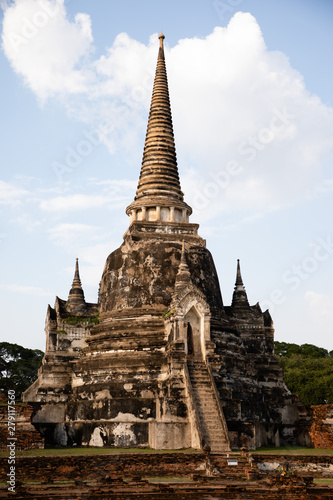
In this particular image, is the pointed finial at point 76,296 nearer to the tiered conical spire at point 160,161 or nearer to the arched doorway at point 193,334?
the tiered conical spire at point 160,161

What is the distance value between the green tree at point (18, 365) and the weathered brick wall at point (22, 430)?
35.2 metres

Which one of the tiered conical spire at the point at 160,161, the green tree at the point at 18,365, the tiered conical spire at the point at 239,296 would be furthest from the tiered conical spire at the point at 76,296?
the green tree at the point at 18,365

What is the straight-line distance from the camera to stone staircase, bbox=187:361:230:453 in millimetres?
21216

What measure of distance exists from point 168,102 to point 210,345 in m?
15.6

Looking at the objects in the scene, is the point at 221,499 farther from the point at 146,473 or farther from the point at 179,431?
the point at 179,431

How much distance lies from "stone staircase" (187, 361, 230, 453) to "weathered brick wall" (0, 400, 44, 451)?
603 cm

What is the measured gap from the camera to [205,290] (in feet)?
94.7

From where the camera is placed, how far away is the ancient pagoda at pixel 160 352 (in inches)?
918

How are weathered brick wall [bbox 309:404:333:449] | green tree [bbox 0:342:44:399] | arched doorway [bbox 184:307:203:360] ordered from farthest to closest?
green tree [bbox 0:342:44:399] < weathered brick wall [bbox 309:404:333:449] < arched doorway [bbox 184:307:203:360]

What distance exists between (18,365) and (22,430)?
41.4 m

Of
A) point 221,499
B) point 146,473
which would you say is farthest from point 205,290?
point 221,499

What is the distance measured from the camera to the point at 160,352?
1007 inches

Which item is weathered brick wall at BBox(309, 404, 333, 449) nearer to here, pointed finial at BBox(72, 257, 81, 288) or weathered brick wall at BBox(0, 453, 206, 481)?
weathered brick wall at BBox(0, 453, 206, 481)

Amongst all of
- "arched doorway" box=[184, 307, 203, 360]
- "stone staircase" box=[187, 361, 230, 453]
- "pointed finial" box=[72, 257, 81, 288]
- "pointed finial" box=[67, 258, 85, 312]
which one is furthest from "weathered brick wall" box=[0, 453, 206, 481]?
"pointed finial" box=[72, 257, 81, 288]
